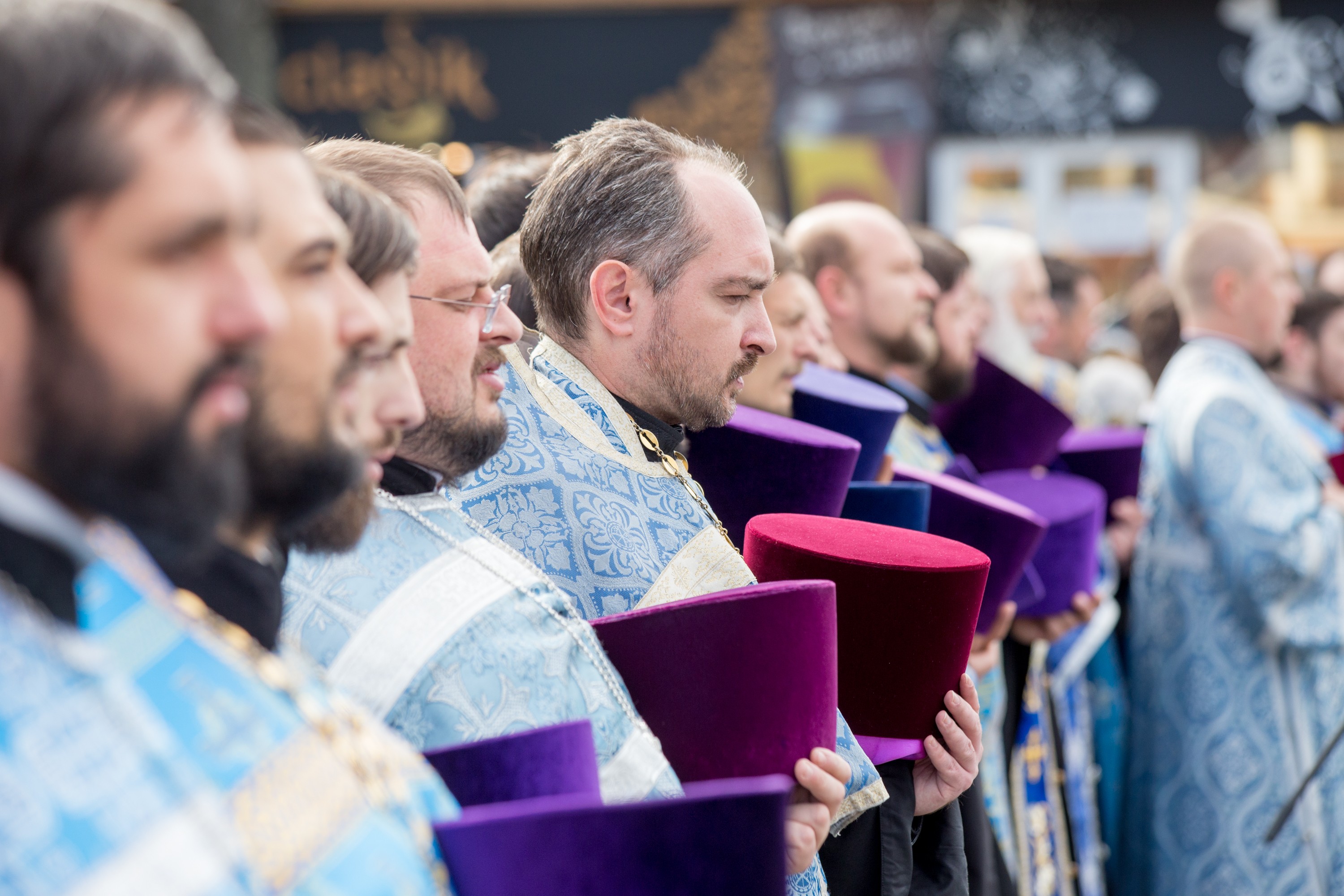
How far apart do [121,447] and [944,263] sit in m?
3.28

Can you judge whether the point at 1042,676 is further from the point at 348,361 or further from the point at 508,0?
the point at 508,0

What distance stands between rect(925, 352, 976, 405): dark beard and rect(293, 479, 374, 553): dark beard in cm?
259

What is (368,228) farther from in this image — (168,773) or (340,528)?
(168,773)

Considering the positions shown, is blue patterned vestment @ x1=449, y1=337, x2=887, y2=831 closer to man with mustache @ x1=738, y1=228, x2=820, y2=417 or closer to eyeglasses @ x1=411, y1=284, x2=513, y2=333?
eyeglasses @ x1=411, y1=284, x2=513, y2=333

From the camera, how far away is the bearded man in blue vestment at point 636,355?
5.55 feet

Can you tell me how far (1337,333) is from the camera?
4434 mm

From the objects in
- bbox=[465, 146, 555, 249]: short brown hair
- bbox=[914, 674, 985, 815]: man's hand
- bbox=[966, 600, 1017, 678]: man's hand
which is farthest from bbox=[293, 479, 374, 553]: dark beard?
bbox=[966, 600, 1017, 678]: man's hand

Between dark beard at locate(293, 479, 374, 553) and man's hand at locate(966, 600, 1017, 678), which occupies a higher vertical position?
dark beard at locate(293, 479, 374, 553)

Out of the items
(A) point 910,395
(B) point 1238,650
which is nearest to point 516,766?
(A) point 910,395

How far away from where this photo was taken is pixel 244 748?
839 millimetres

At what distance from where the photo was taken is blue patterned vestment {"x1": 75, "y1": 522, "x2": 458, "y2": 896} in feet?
2.63

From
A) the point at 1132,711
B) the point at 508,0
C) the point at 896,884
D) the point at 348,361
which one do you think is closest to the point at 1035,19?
the point at 508,0

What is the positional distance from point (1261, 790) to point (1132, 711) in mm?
429

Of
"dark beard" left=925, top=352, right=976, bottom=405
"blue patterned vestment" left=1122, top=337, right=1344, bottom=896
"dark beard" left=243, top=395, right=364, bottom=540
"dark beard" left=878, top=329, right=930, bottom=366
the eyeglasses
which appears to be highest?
"dark beard" left=243, top=395, right=364, bottom=540
